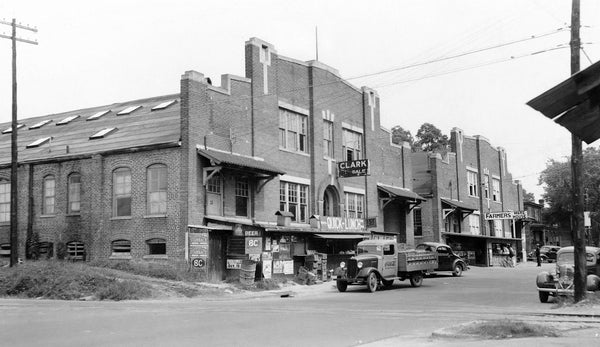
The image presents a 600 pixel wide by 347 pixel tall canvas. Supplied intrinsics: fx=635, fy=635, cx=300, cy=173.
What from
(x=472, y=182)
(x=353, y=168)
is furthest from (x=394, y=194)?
(x=472, y=182)

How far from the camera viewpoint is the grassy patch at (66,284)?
22500mm

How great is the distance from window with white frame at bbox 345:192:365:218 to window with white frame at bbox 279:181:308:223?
4224mm

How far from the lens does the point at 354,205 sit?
3925 centimetres

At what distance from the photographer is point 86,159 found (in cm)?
3066

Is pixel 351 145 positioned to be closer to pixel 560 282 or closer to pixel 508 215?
pixel 508 215

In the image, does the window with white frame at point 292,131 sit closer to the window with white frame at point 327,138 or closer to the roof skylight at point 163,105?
the window with white frame at point 327,138

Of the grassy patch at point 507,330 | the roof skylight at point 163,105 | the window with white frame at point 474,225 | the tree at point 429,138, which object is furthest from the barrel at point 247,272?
the tree at point 429,138

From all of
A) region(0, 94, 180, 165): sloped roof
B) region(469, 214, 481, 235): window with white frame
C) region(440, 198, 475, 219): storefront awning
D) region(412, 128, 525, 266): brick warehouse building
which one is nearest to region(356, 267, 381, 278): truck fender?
region(0, 94, 180, 165): sloped roof

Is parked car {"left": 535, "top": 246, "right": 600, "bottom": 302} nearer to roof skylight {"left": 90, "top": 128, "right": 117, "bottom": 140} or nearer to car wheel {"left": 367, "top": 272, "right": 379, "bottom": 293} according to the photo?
car wheel {"left": 367, "top": 272, "right": 379, "bottom": 293}

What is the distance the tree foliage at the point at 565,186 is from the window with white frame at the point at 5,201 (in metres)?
57.5

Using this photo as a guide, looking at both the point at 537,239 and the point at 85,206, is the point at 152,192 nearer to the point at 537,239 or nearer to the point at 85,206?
the point at 85,206

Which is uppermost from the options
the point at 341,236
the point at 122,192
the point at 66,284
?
the point at 122,192

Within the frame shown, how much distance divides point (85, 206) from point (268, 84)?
10.8 metres

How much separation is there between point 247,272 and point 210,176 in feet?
14.5
